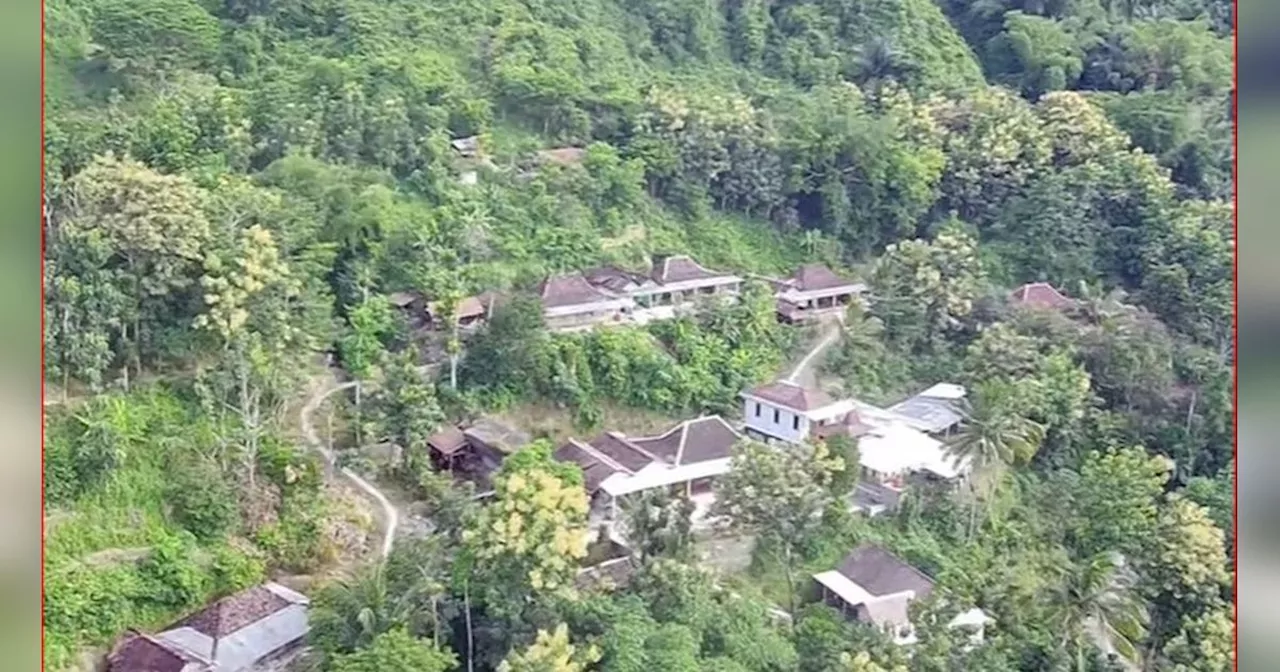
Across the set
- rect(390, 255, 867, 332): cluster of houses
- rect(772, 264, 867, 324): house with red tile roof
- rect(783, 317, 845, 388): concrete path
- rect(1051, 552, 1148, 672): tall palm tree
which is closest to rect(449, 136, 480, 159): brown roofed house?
rect(390, 255, 867, 332): cluster of houses

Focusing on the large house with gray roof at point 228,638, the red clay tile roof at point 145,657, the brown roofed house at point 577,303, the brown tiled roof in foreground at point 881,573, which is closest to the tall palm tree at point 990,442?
the brown tiled roof in foreground at point 881,573

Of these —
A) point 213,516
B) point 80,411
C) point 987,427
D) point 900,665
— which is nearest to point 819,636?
point 900,665

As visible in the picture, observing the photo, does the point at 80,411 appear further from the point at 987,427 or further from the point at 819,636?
the point at 987,427

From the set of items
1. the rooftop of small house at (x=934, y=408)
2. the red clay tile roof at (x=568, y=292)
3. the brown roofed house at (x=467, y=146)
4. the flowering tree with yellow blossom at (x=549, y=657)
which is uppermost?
the brown roofed house at (x=467, y=146)

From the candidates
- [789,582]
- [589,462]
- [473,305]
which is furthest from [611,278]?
[789,582]

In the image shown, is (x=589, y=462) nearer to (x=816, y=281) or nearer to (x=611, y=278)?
(x=611, y=278)

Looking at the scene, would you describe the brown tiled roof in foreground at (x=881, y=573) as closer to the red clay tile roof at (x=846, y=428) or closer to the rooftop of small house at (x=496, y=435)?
the red clay tile roof at (x=846, y=428)
